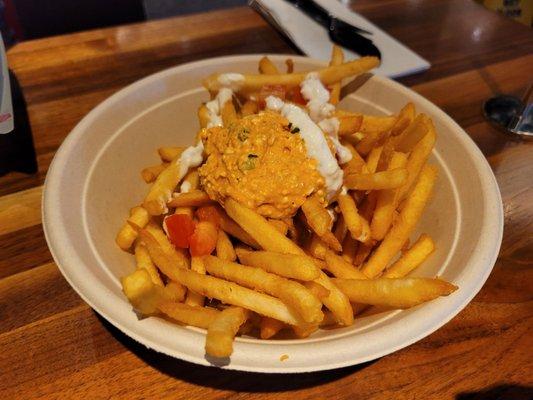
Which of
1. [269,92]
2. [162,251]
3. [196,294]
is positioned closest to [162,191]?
[162,251]

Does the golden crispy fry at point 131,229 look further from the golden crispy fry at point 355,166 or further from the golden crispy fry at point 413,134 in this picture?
the golden crispy fry at point 413,134

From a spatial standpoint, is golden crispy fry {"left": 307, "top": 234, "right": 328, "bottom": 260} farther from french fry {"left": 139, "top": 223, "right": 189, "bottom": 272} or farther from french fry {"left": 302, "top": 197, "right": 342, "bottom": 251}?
french fry {"left": 139, "top": 223, "right": 189, "bottom": 272}

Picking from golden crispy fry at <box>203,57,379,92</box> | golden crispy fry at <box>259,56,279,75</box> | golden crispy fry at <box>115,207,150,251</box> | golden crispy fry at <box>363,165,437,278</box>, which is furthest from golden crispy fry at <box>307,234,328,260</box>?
golden crispy fry at <box>259,56,279,75</box>

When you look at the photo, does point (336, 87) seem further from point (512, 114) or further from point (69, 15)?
point (69, 15)

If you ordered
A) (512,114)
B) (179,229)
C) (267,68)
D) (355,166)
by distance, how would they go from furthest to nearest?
(512,114)
(267,68)
(355,166)
(179,229)

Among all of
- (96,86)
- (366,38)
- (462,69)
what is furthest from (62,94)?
(462,69)

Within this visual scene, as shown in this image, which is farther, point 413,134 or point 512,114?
point 512,114
